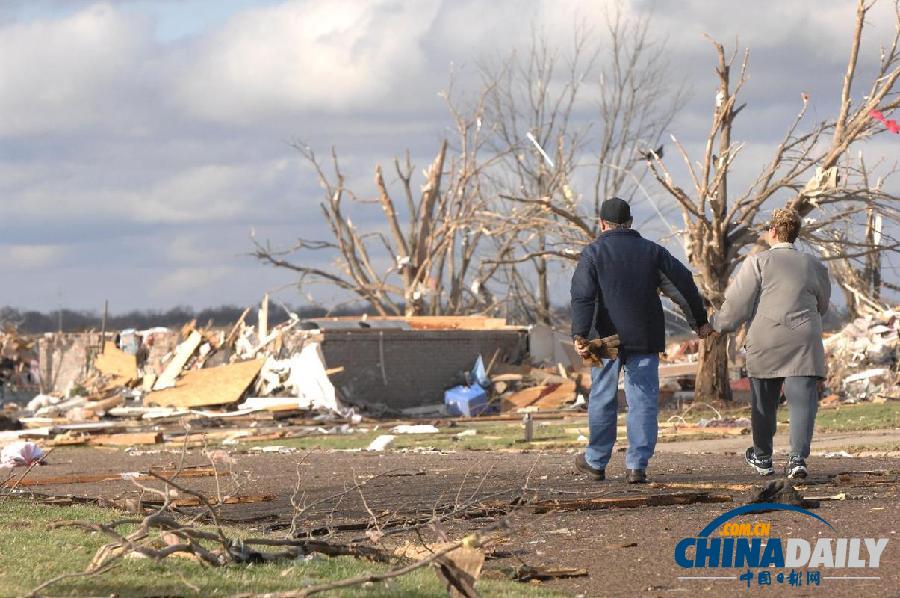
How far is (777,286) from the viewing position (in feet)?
35.0

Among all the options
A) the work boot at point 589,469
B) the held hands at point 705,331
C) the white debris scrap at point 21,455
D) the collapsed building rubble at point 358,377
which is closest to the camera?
the work boot at point 589,469

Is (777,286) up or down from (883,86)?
down

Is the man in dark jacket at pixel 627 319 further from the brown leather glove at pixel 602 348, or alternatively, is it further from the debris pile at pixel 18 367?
the debris pile at pixel 18 367

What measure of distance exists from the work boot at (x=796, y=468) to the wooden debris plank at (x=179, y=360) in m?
20.7

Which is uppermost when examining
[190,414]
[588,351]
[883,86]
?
[883,86]

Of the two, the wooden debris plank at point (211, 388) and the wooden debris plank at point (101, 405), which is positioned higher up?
the wooden debris plank at point (211, 388)

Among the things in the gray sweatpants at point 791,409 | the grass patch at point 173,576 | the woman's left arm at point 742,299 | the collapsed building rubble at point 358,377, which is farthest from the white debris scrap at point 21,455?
the collapsed building rubble at point 358,377

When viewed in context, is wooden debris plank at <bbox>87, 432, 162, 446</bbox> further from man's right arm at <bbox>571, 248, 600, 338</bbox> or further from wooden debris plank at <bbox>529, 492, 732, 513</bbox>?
wooden debris plank at <bbox>529, 492, 732, 513</bbox>

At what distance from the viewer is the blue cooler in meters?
27.4

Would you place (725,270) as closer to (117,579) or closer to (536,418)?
(536,418)

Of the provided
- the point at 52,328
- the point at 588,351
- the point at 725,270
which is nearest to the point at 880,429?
the point at 725,270

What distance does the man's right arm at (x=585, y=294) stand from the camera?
10828 millimetres

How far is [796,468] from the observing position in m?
10.3

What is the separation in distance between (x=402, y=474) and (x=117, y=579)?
5.51 meters
